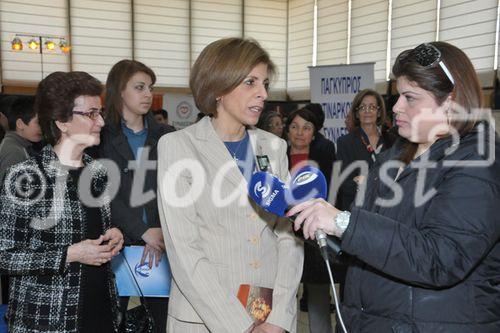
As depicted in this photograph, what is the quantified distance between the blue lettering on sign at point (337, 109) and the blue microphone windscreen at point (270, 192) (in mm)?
5392

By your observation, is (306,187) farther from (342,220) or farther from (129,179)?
(129,179)

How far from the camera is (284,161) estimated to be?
2.09 metres

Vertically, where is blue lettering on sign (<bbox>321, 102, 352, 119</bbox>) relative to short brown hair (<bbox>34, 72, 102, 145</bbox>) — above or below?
above

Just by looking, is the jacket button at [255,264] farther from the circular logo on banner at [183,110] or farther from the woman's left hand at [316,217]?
the circular logo on banner at [183,110]

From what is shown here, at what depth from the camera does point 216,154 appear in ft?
6.16

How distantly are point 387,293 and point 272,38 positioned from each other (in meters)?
17.1

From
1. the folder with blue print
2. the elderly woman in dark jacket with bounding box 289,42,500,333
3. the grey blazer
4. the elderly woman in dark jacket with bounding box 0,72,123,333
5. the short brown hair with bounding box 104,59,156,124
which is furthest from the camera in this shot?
the short brown hair with bounding box 104,59,156,124

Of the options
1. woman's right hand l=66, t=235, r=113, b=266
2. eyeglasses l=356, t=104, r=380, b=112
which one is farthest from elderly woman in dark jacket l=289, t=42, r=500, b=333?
eyeglasses l=356, t=104, r=380, b=112

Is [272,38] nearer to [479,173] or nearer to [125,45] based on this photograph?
[125,45]

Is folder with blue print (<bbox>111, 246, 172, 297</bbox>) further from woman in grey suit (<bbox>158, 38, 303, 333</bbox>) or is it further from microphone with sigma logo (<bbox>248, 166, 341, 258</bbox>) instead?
microphone with sigma logo (<bbox>248, 166, 341, 258</bbox>)

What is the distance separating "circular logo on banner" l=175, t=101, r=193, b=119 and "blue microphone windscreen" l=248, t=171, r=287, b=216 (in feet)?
34.4

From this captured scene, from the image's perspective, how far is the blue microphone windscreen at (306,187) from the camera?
141cm

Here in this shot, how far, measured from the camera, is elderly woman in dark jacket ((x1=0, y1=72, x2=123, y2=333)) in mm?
1951

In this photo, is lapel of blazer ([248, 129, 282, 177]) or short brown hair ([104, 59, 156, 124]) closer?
lapel of blazer ([248, 129, 282, 177])
